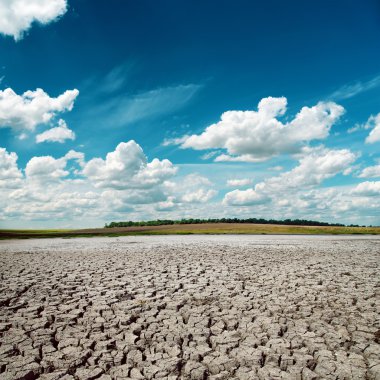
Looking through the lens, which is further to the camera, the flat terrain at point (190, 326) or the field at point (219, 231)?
the field at point (219, 231)

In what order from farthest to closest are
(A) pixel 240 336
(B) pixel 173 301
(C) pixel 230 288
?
1. (C) pixel 230 288
2. (B) pixel 173 301
3. (A) pixel 240 336

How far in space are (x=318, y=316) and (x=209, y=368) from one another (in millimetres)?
2323

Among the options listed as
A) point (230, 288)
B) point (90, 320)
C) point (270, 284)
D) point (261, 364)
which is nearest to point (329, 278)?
point (270, 284)

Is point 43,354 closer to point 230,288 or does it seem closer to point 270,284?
point 230,288

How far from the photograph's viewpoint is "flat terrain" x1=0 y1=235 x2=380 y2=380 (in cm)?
327

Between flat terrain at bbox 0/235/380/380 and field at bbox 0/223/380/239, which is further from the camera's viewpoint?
field at bbox 0/223/380/239

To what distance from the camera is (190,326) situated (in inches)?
171

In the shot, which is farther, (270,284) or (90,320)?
(270,284)

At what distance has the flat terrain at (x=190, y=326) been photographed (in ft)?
10.7

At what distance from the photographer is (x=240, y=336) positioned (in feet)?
13.1

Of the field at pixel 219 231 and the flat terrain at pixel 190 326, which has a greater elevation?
the flat terrain at pixel 190 326

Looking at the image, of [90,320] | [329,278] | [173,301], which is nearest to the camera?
[90,320]

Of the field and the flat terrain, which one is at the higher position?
the flat terrain

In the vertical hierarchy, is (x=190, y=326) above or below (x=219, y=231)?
above
